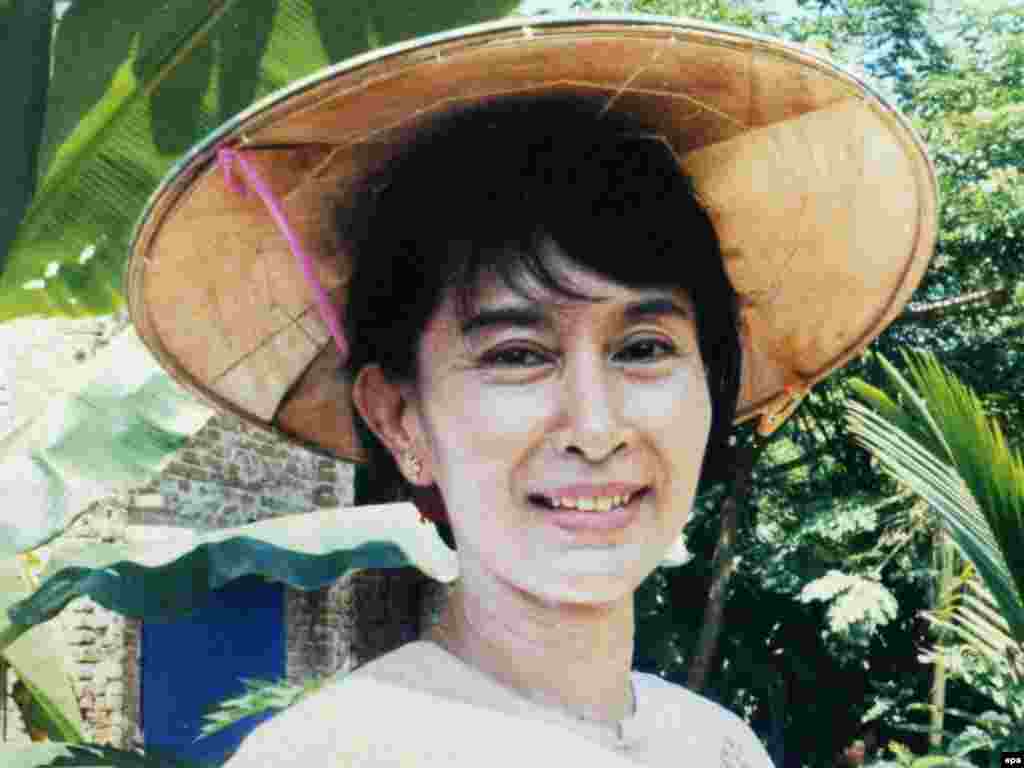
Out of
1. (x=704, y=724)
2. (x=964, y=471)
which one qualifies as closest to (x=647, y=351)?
(x=704, y=724)

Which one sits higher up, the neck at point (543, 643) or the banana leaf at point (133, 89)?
the banana leaf at point (133, 89)

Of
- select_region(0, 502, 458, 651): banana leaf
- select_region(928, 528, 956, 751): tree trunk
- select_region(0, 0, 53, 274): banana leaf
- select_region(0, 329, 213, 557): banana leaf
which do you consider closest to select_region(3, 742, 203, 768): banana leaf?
select_region(0, 502, 458, 651): banana leaf

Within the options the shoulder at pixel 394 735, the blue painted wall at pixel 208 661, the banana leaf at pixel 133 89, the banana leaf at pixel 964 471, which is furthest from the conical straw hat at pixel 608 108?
the blue painted wall at pixel 208 661

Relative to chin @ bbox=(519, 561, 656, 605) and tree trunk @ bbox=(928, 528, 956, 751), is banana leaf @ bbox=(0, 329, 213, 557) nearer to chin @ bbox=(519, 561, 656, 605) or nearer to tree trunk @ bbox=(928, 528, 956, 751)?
chin @ bbox=(519, 561, 656, 605)

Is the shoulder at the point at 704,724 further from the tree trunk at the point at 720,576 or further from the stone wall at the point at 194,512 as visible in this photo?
the tree trunk at the point at 720,576

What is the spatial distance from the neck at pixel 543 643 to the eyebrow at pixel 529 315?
248mm

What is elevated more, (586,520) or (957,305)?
(957,305)

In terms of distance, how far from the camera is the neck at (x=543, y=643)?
1.33 meters

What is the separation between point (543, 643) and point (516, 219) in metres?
0.39

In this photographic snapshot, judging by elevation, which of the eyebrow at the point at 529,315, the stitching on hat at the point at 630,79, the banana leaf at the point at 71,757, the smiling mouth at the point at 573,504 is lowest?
the banana leaf at the point at 71,757

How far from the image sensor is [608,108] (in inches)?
55.5

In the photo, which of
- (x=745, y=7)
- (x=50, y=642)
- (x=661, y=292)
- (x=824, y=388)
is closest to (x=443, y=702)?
(x=661, y=292)

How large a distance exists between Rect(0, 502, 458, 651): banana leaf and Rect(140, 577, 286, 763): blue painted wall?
9.60 feet

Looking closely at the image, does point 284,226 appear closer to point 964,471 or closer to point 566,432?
point 566,432
